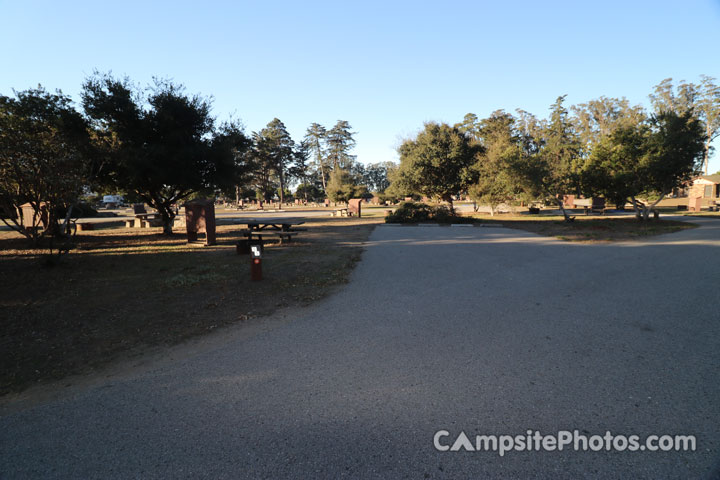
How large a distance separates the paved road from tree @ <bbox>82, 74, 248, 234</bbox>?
12.6 meters

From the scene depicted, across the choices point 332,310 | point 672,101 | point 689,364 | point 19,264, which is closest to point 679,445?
point 689,364

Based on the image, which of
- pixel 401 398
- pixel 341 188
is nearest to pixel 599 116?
pixel 341 188

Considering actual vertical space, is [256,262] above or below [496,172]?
below

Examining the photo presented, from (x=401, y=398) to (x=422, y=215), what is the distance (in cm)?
2045

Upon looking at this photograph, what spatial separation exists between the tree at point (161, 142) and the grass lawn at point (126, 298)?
481cm

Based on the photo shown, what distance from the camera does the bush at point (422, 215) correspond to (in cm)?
2222

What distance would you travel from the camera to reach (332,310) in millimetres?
5238

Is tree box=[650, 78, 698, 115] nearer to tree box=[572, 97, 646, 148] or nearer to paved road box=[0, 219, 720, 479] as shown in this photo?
tree box=[572, 97, 646, 148]

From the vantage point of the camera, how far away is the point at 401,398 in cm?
283

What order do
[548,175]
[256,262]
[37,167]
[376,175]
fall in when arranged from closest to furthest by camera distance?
[256,262], [37,167], [548,175], [376,175]

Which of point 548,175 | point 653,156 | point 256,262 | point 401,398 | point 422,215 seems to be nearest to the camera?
point 401,398

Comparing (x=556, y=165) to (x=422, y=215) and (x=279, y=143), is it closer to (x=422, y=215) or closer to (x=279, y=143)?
(x=422, y=215)

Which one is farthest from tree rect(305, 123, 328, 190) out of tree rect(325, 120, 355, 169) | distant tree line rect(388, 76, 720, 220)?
distant tree line rect(388, 76, 720, 220)

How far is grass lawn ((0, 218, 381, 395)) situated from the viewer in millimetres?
3934
